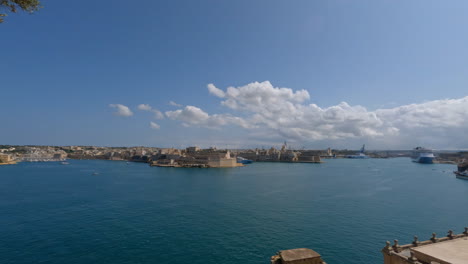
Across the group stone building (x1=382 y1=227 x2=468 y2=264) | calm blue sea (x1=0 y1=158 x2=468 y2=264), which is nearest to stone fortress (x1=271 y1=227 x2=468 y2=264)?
stone building (x1=382 y1=227 x2=468 y2=264)

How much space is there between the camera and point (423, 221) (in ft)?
63.9

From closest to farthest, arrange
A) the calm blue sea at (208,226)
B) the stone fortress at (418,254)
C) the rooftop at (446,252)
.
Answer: the stone fortress at (418,254)
the rooftop at (446,252)
the calm blue sea at (208,226)

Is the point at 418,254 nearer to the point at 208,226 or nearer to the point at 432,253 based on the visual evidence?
the point at 432,253

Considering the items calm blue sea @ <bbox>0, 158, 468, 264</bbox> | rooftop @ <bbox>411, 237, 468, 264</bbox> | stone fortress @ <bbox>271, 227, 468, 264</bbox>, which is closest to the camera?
stone fortress @ <bbox>271, 227, 468, 264</bbox>

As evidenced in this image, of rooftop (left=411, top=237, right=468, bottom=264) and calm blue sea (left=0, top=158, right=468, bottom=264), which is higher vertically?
rooftop (left=411, top=237, right=468, bottom=264)

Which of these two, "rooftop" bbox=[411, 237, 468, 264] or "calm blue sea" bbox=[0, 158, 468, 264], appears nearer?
"rooftop" bbox=[411, 237, 468, 264]

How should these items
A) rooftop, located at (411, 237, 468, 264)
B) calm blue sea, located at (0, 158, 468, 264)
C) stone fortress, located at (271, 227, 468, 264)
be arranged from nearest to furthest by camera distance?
stone fortress, located at (271, 227, 468, 264)
rooftop, located at (411, 237, 468, 264)
calm blue sea, located at (0, 158, 468, 264)

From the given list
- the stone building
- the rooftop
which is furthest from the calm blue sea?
the rooftop

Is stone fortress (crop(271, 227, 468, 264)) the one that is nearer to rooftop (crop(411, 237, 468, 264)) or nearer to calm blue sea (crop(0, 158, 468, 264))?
rooftop (crop(411, 237, 468, 264))

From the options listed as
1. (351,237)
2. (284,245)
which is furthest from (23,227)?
(351,237)

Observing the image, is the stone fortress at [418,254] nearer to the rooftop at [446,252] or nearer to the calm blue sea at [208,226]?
the rooftop at [446,252]

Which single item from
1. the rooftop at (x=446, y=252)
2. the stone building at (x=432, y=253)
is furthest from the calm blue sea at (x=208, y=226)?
the rooftop at (x=446, y=252)

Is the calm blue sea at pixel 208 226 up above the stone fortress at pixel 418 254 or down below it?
below

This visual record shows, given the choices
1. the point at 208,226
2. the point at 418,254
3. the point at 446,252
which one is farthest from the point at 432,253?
the point at 208,226
